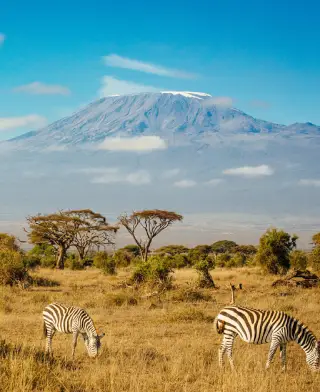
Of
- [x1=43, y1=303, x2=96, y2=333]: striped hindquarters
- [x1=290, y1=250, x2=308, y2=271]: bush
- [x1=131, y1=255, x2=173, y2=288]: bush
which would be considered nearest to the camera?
[x1=43, y1=303, x2=96, y2=333]: striped hindquarters

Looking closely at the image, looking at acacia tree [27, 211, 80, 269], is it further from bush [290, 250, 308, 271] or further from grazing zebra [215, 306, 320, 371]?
grazing zebra [215, 306, 320, 371]

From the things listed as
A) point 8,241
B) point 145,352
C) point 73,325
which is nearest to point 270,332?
point 145,352

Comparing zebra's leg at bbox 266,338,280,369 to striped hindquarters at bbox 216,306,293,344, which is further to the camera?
striped hindquarters at bbox 216,306,293,344

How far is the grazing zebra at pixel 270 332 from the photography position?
9.22m

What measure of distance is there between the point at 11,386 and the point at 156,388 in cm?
243

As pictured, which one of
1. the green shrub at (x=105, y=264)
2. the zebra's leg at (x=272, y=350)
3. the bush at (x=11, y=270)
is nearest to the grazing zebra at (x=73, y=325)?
the zebra's leg at (x=272, y=350)

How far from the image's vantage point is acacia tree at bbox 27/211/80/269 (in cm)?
5275

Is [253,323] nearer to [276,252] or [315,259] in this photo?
[315,259]

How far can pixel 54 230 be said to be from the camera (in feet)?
176

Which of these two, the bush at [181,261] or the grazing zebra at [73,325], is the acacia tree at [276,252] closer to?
the bush at [181,261]

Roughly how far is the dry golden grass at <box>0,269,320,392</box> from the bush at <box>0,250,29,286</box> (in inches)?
145

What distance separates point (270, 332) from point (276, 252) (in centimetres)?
2788

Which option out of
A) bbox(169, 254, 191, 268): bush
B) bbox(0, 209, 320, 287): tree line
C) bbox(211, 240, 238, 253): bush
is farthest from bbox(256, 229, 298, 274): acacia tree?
bbox(211, 240, 238, 253): bush

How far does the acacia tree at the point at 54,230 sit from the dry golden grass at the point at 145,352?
3136 cm
